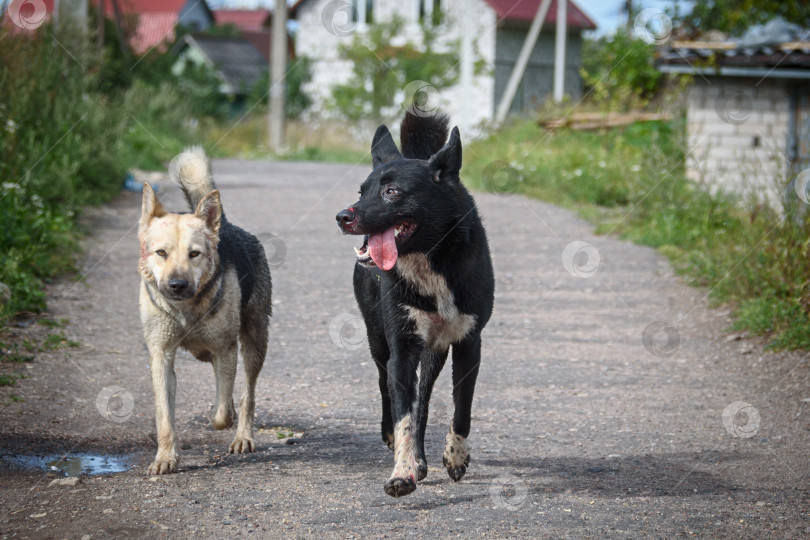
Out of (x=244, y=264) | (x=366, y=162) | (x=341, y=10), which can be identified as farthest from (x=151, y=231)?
(x=341, y=10)

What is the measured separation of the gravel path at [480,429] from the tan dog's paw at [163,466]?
0.15 feet

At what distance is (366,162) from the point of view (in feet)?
86.9

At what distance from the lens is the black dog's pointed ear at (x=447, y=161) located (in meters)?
4.67

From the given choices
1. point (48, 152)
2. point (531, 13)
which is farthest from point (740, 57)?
point (531, 13)

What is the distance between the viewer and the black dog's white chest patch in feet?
15.6

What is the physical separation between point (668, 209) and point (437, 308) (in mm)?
9556

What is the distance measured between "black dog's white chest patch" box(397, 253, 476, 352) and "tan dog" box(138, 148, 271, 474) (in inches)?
40.4

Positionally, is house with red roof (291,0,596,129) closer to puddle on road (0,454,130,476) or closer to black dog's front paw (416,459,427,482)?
puddle on road (0,454,130,476)

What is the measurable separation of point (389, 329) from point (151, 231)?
4.33 feet

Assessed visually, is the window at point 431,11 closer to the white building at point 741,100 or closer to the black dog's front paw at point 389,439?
the white building at point 741,100

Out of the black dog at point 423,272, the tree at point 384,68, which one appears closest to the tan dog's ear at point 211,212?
the black dog at point 423,272

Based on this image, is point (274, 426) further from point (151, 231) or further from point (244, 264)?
point (151, 231)

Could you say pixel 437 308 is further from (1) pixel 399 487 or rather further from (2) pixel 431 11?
(2) pixel 431 11

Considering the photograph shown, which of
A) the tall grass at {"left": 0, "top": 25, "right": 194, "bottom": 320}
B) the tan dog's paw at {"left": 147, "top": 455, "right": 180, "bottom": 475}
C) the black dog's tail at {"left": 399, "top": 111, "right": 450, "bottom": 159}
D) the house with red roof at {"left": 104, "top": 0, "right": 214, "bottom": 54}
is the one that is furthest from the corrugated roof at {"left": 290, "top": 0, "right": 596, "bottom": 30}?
the tan dog's paw at {"left": 147, "top": 455, "right": 180, "bottom": 475}
